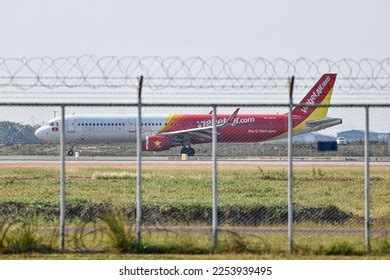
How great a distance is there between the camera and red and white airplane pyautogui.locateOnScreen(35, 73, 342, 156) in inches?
2156

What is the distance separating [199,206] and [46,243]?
253 inches

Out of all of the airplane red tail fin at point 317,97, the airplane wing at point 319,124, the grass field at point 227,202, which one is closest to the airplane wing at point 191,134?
the airplane red tail fin at point 317,97

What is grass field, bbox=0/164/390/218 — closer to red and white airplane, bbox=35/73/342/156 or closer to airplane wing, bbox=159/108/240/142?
red and white airplane, bbox=35/73/342/156

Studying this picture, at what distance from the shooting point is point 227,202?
21500 millimetres

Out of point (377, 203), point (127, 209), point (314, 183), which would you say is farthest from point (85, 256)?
point (314, 183)

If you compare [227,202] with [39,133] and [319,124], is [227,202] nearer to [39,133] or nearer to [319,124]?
[319,124]

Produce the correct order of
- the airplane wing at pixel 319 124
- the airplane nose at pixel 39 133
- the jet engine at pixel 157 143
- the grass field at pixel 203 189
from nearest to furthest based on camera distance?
the grass field at pixel 203 189 < the airplane wing at pixel 319 124 < the jet engine at pixel 157 143 < the airplane nose at pixel 39 133

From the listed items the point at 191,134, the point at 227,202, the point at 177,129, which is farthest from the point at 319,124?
the point at 227,202

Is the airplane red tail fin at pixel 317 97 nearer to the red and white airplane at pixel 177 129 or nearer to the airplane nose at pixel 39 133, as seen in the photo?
the red and white airplane at pixel 177 129

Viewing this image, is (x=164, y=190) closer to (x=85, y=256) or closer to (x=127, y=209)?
(x=127, y=209)

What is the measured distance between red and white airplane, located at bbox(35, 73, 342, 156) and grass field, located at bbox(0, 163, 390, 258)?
1690 cm

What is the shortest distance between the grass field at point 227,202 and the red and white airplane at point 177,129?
55.5ft

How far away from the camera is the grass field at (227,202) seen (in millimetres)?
12930

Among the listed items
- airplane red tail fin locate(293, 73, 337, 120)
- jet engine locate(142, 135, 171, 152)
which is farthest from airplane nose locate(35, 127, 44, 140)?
airplane red tail fin locate(293, 73, 337, 120)
